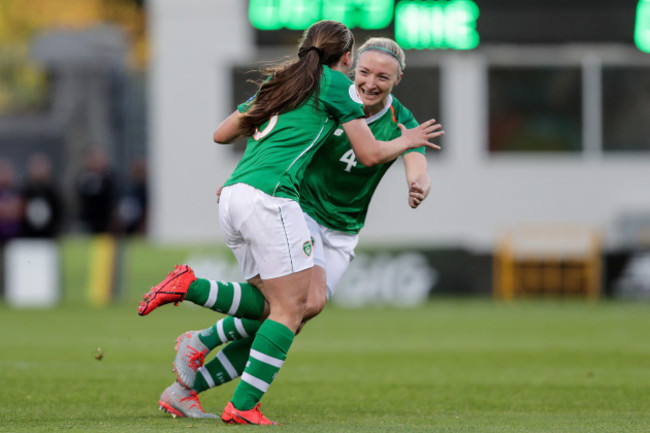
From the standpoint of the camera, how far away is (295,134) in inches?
239

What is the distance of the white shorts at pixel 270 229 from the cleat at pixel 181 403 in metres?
0.90

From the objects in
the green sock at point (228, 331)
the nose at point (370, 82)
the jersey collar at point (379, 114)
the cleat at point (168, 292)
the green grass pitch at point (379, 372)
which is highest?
the nose at point (370, 82)

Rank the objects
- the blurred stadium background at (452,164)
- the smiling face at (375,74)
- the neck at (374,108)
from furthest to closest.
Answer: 1. the blurred stadium background at (452,164)
2. the neck at (374,108)
3. the smiling face at (375,74)

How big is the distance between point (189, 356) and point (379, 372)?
2.87m

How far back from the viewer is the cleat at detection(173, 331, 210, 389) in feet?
21.3

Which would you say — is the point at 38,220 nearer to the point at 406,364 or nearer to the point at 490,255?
the point at 490,255

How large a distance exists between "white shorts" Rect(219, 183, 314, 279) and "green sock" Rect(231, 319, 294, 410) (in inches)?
11.2

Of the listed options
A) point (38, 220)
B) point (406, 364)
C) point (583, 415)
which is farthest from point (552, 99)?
point (583, 415)

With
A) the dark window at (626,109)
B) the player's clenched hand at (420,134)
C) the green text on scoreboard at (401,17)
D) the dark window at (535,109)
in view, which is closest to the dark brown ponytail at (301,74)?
the player's clenched hand at (420,134)

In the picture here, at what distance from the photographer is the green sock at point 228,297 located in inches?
242

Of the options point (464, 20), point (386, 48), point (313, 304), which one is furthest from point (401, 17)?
point (313, 304)

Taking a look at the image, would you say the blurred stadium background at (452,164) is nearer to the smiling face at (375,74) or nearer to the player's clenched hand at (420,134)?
the smiling face at (375,74)

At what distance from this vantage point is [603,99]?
20125 mm

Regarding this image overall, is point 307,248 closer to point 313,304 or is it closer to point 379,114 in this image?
point 313,304
